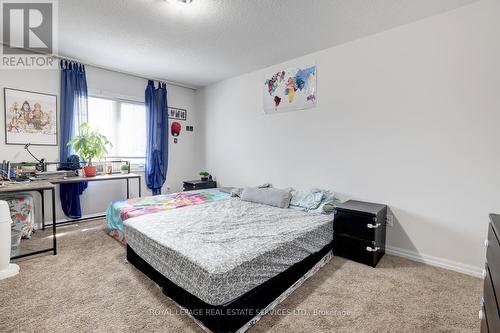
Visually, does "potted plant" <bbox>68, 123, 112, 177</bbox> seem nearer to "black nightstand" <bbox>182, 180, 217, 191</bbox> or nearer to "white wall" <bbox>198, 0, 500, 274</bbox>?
"black nightstand" <bbox>182, 180, 217, 191</bbox>

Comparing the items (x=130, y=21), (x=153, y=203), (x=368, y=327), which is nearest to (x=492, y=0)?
(x=368, y=327)

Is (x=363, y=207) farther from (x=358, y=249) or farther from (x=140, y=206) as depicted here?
(x=140, y=206)

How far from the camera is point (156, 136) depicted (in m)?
4.74

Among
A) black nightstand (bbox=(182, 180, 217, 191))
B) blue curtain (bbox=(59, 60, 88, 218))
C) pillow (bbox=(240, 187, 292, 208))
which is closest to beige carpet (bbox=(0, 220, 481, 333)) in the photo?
pillow (bbox=(240, 187, 292, 208))

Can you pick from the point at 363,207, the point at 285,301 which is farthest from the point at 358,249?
the point at 285,301

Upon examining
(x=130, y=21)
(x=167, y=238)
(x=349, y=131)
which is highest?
(x=130, y=21)

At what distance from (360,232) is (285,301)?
1.17 metres

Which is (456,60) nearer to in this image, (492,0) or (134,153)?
(492,0)

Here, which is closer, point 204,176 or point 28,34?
point 28,34

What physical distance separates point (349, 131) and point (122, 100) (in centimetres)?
393

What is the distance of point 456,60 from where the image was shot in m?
2.35

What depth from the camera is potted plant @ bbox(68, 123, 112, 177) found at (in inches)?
137

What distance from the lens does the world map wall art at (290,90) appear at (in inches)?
135

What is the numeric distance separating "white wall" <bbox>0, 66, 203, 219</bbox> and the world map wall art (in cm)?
215
